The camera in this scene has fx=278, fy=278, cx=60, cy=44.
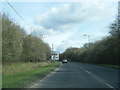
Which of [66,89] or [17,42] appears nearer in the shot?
[66,89]

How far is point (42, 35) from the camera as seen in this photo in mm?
87500

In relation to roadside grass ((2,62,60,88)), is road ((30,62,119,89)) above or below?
below

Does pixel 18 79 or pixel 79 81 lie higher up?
pixel 18 79

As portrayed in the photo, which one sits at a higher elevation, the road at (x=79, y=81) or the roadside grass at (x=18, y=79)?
the roadside grass at (x=18, y=79)

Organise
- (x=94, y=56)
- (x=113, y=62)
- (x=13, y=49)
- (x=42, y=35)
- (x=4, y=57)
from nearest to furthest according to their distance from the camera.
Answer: (x=4, y=57)
(x=13, y=49)
(x=113, y=62)
(x=42, y=35)
(x=94, y=56)

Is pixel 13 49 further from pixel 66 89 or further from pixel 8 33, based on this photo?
pixel 66 89

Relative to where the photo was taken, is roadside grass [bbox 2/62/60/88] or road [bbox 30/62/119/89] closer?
roadside grass [bbox 2/62/60/88]

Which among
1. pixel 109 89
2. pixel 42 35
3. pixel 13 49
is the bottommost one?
pixel 109 89

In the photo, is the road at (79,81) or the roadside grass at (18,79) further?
the road at (79,81)

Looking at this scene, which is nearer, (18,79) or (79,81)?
(18,79)

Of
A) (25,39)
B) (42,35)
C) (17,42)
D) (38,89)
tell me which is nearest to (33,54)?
(25,39)

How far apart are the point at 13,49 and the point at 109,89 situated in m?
25.9

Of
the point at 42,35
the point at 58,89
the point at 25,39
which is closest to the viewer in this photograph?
the point at 58,89

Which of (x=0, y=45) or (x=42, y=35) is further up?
(x=42, y=35)
